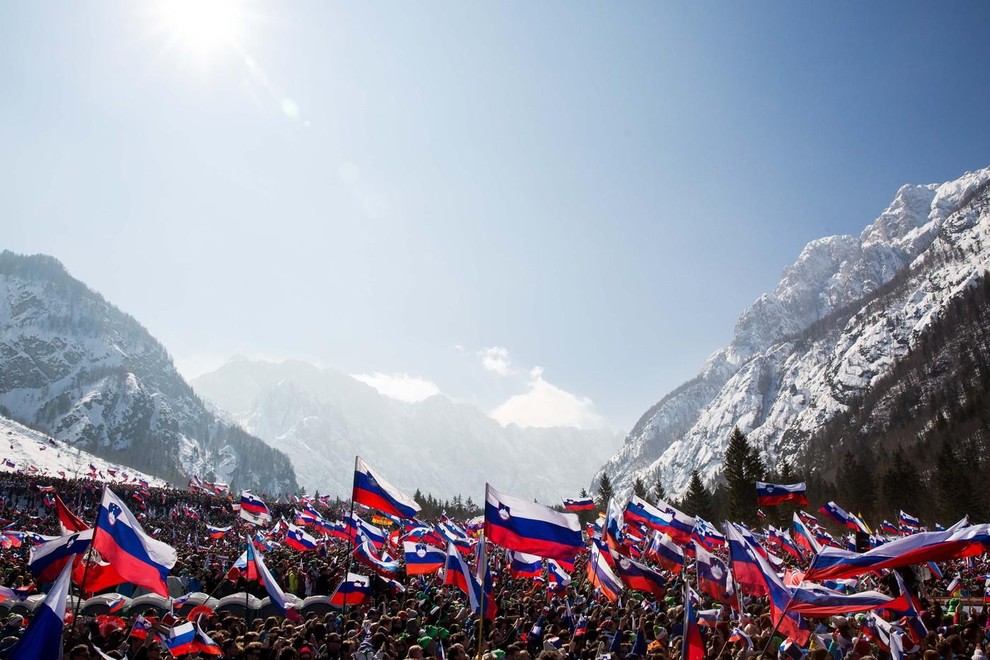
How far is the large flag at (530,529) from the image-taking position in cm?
1167

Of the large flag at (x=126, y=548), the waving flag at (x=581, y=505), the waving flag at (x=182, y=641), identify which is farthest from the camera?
the waving flag at (x=581, y=505)

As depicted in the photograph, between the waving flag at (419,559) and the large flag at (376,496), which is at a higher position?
the large flag at (376,496)

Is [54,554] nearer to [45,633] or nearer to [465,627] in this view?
[45,633]

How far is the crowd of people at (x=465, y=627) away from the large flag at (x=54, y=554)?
112cm

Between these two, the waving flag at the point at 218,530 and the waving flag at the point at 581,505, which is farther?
the waving flag at the point at 581,505

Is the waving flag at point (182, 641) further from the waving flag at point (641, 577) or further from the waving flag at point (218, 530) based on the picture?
the waving flag at point (218, 530)

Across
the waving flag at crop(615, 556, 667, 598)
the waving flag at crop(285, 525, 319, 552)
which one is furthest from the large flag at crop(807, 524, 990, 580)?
the waving flag at crop(285, 525, 319, 552)

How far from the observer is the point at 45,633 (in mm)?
5676

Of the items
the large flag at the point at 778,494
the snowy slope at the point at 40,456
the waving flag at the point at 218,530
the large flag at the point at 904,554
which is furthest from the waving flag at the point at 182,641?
the snowy slope at the point at 40,456

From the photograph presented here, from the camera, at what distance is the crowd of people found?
30.3 feet

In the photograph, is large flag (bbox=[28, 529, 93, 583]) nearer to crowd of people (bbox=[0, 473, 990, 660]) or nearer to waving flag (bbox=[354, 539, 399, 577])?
crowd of people (bbox=[0, 473, 990, 660])

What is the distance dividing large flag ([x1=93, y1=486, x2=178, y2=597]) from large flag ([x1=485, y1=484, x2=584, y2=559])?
597cm

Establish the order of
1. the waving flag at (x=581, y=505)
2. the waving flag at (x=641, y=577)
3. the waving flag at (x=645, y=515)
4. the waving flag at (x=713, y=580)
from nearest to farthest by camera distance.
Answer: the waving flag at (x=713, y=580), the waving flag at (x=641, y=577), the waving flag at (x=645, y=515), the waving flag at (x=581, y=505)

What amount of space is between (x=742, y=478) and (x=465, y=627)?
60.4 m
